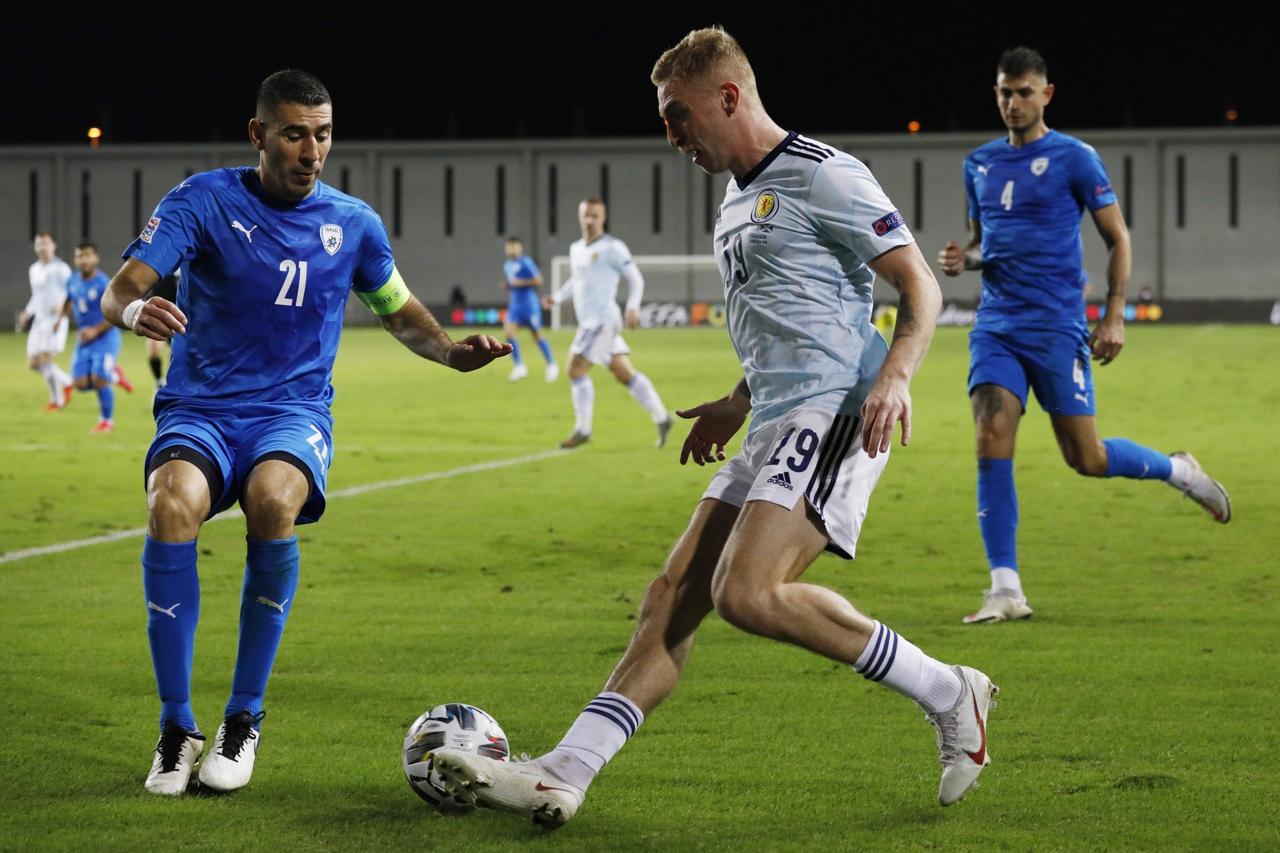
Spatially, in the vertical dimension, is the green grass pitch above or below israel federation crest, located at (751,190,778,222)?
below

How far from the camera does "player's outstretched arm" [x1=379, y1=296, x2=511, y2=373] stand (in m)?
4.68

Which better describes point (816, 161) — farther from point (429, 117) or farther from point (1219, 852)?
point (429, 117)

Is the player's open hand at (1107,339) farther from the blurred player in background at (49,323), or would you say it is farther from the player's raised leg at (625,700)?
the blurred player in background at (49,323)

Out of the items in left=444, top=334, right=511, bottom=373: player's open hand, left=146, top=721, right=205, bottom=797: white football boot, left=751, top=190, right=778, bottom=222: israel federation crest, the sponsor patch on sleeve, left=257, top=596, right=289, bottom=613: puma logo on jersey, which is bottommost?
left=146, top=721, right=205, bottom=797: white football boot

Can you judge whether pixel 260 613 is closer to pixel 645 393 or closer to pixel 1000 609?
pixel 1000 609

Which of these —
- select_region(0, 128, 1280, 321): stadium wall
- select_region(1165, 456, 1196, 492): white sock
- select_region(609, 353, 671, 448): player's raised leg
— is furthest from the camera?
select_region(0, 128, 1280, 321): stadium wall

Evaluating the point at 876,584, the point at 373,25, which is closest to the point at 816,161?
the point at 876,584

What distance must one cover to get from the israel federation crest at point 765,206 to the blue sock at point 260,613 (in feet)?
4.95

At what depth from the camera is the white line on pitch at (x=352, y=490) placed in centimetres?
869

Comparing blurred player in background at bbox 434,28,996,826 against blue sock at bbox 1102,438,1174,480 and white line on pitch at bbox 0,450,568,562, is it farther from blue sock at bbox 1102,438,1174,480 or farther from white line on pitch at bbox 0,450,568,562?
white line on pitch at bbox 0,450,568,562

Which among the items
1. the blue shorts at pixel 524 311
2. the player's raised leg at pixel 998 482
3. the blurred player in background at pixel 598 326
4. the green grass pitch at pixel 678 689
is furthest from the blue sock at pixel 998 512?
the blue shorts at pixel 524 311

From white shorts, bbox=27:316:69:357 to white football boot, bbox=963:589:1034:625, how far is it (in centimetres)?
1556

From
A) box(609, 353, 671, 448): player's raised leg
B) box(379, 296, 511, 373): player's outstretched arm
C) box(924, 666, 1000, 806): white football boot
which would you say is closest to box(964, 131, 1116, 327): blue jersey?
box(379, 296, 511, 373): player's outstretched arm

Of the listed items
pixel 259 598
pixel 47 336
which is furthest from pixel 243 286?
pixel 47 336
